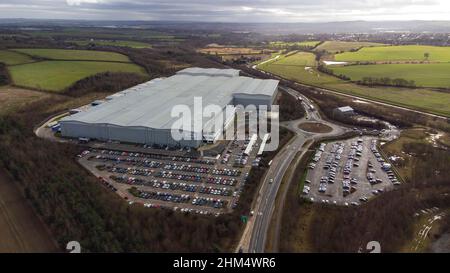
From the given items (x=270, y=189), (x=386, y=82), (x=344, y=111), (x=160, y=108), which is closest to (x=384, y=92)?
(x=386, y=82)

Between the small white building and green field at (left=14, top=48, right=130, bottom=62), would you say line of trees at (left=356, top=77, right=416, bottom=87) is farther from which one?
green field at (left=14, top=48, right=130, bottom=62)

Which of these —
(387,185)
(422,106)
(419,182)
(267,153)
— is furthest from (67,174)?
(422,106)

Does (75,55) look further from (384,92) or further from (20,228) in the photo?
(384,92)

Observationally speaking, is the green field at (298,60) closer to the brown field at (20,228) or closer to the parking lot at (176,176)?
the parking lot at (176,176)

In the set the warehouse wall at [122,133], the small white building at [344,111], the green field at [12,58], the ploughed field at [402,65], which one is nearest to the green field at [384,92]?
the ploughed field at [402,65]

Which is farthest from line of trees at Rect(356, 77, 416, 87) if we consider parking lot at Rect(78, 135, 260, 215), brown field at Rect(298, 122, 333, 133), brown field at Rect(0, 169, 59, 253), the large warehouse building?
brown field at Rect(0, 169, 59, 253)
